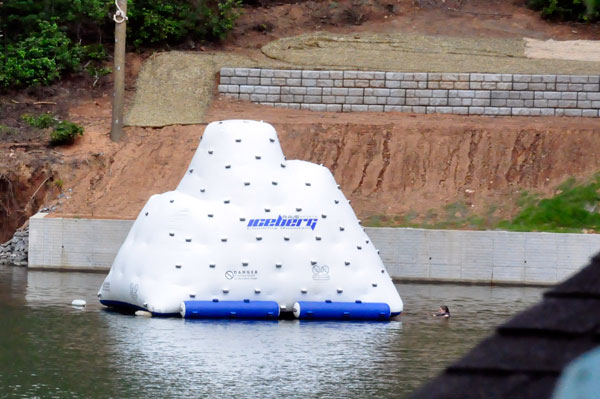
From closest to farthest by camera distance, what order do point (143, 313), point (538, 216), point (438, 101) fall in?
1. point (143, 313)
2. point (538, 216)
3. point (438, 101)

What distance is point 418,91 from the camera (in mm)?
33125

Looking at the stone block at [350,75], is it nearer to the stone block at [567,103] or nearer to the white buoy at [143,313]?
the stone block at [567,103]

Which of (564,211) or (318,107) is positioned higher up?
(318,107)

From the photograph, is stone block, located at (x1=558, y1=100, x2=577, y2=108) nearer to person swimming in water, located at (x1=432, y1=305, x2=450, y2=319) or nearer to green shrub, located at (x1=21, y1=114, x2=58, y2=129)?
green shrub, located at (x1=21, y1=114, x2=58, y2=129)

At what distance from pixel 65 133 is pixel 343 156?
7924mm

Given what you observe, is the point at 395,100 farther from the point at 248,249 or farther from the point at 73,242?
the point at 248,249

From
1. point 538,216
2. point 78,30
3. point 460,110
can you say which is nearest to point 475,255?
point 538,216

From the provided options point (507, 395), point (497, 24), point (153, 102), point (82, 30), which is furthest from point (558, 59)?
point (507, 395)

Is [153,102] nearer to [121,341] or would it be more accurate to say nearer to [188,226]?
[188,226]

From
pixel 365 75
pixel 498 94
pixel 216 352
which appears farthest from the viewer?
pixel 365 75

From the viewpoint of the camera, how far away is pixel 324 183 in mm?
19016

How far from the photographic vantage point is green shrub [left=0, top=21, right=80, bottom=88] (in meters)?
33.7

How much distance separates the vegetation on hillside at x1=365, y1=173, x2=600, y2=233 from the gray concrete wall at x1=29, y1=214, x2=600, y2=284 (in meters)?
1.24

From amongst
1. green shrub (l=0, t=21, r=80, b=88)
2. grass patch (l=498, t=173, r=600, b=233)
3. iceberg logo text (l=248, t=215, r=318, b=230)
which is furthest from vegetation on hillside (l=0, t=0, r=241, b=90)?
iceberg logo text (l=248, t=215, r=318, b=230)
